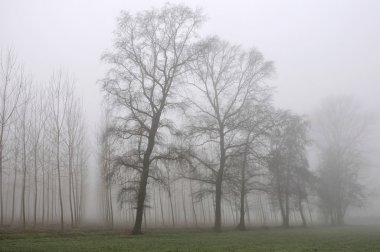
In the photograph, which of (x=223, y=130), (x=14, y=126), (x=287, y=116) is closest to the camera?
(x=223, y=130)

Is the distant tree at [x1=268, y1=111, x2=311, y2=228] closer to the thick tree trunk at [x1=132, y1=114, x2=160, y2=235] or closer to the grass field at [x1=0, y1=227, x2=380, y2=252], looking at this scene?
the thick tree trunk at [x1=132, y1=114, x2=160, y2=235]

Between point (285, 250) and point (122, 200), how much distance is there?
1455 cm

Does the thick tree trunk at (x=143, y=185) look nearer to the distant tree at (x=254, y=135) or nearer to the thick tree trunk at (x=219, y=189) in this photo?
the thick tree trunk at (x=219, y=189)

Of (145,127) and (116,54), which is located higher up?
(116,54)

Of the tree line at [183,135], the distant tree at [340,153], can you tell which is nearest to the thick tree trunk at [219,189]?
the tree line at [183,135]

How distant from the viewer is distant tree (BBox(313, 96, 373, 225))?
51.0m

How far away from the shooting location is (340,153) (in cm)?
5175

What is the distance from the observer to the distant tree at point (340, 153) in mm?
51000

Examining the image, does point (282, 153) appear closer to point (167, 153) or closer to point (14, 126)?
point (167, 153)

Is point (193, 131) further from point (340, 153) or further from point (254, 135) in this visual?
point (340, 153)

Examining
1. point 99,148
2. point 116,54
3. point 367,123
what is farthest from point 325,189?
point 116,54

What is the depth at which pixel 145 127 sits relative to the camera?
27.2 m

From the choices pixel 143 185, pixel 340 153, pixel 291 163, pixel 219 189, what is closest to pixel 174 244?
pixel 143 185

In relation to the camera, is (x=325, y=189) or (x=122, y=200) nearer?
(x=122, y=200)
